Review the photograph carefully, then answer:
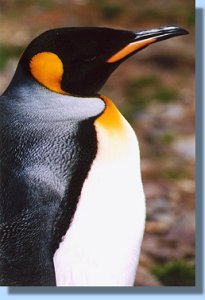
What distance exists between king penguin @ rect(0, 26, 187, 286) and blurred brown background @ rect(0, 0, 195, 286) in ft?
1.03

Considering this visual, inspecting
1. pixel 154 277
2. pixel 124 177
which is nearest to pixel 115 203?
pixel 124 177

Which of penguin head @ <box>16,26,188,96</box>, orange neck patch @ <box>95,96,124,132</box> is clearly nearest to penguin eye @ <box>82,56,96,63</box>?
penguin head @ <box>16,26,188,96</box>

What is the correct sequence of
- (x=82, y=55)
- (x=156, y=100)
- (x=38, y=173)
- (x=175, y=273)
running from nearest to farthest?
1. (x=38, y=173)
2. (x=82, y=55)
3. (x=175, y=273)
4. (x=156, y=100)

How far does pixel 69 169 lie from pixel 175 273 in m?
0.58

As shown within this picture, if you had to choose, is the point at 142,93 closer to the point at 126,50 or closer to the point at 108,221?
the point at 126,50

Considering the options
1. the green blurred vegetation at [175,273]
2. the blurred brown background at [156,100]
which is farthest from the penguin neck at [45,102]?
the green blurred vegetation at [175,273]

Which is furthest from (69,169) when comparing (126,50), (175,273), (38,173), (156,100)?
(156,100)

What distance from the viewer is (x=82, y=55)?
235 cm

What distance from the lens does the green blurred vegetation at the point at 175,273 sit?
8.57 feet

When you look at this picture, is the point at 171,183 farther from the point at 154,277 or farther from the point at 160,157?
the point at 154,277

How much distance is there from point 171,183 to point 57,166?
817 mm

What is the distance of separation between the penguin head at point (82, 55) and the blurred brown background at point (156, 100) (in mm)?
310

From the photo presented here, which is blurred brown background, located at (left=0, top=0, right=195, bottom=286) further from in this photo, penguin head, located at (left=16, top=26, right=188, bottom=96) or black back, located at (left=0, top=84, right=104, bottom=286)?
black back, located at (left=0, top=84, right=104, bottom=286)

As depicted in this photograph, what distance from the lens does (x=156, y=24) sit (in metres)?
2.90
